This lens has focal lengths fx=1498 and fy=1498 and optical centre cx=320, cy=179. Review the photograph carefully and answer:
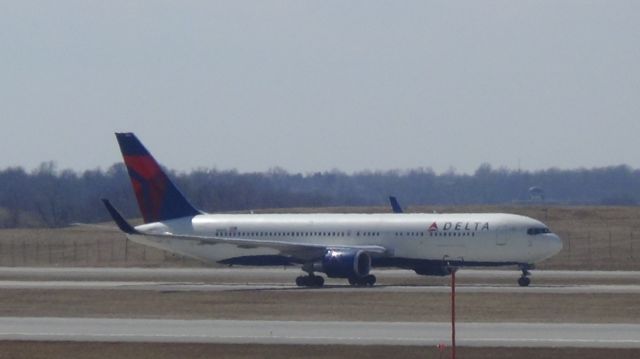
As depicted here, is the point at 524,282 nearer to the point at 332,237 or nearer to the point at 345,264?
the point at 345,264

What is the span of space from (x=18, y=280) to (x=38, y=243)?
2966 cm

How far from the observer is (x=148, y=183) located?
5878 centimetres

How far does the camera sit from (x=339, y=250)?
2137 inches

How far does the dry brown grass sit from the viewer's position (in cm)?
7362

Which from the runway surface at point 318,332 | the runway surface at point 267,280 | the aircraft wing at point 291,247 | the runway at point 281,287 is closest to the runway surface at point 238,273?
the runway surface at point 267,280

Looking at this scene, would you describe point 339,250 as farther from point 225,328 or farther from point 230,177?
point 230,177

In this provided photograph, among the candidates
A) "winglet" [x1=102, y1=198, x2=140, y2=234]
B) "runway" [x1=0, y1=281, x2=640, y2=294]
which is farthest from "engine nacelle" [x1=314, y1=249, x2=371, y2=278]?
"winglet" [x1=102, y1=198, x2=140, y2=234]

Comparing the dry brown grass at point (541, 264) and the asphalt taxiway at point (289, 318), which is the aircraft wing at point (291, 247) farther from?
the dry brown grass at point (541, 264)

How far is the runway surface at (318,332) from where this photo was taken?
98.9 ft

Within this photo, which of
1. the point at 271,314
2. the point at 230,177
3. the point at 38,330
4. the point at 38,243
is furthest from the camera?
the point at 230,177

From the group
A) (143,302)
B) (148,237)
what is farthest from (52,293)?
(148,237)

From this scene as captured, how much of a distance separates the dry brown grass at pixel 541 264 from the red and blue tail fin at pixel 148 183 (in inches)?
550

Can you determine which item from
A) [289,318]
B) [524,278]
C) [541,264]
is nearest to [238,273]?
[541,264]

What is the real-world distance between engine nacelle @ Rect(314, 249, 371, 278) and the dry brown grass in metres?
17.1
